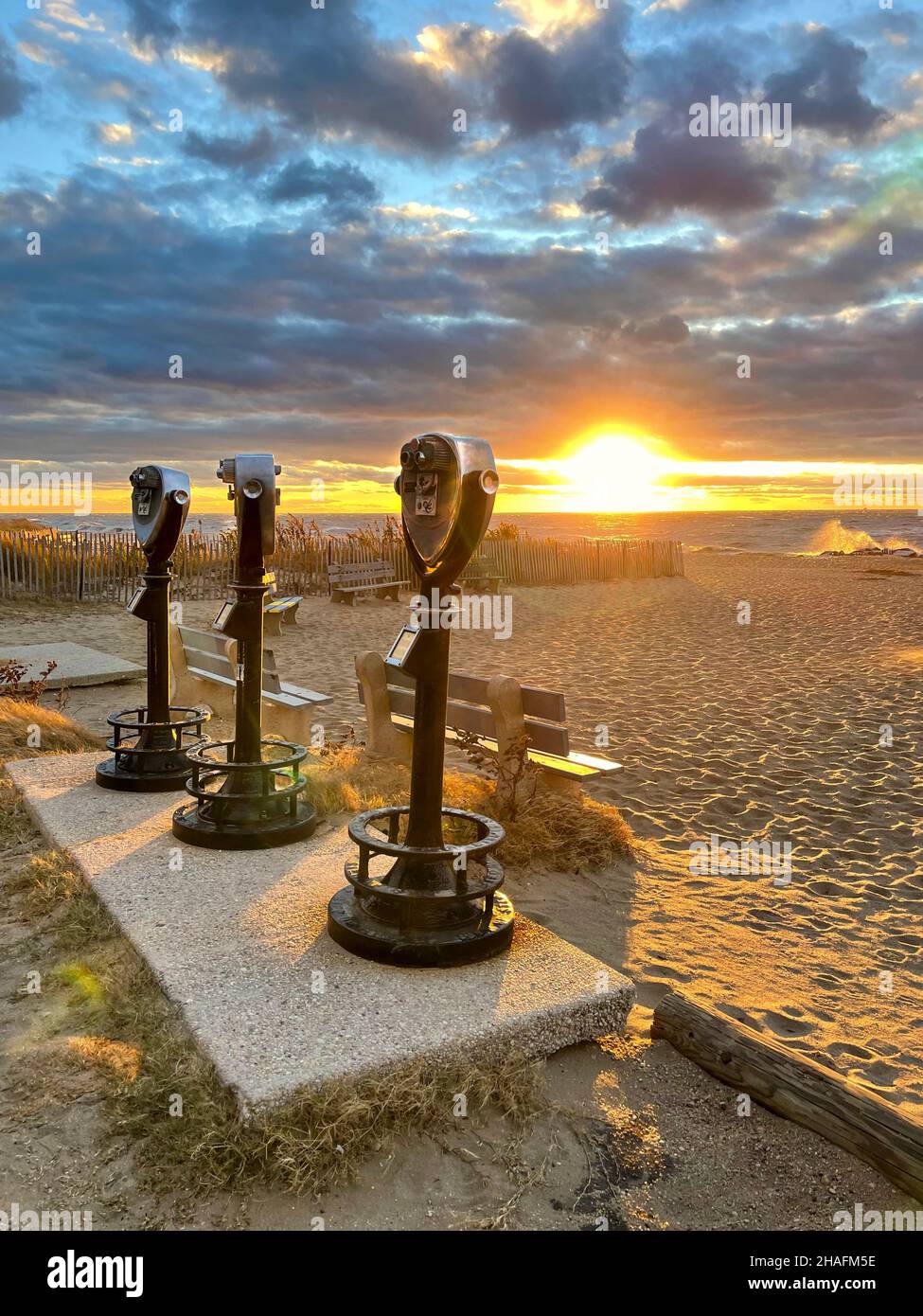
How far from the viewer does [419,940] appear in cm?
307

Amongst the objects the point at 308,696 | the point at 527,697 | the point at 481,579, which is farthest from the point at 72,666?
the point at 481,579

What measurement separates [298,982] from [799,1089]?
1551mm

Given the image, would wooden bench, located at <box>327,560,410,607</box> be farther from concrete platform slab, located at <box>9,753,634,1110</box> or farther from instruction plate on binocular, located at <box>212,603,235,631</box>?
concrete platform slab, located at <box>9,753,634,1110</box>

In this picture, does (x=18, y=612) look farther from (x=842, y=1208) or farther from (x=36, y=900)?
(x=842, y=1208)

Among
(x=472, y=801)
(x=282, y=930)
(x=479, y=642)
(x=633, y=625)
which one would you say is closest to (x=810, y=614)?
(x=633, y=625)

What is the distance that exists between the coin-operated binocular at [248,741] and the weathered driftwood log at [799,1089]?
1999 millimetres

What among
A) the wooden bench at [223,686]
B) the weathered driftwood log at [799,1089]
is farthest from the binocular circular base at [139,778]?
the weathered driftwood log at [799,1089]

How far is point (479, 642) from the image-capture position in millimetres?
13047

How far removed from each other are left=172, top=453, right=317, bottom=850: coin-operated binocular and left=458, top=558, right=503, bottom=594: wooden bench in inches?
660

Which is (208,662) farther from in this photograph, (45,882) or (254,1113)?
(254,1113)

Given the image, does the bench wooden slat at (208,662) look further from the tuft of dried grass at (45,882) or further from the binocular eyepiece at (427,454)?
the binocular eyepiece at (427,454)

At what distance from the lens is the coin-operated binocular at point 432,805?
297cm

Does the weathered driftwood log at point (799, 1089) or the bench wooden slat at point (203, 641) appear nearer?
the weathered driftwood log at point (799, 1089)
